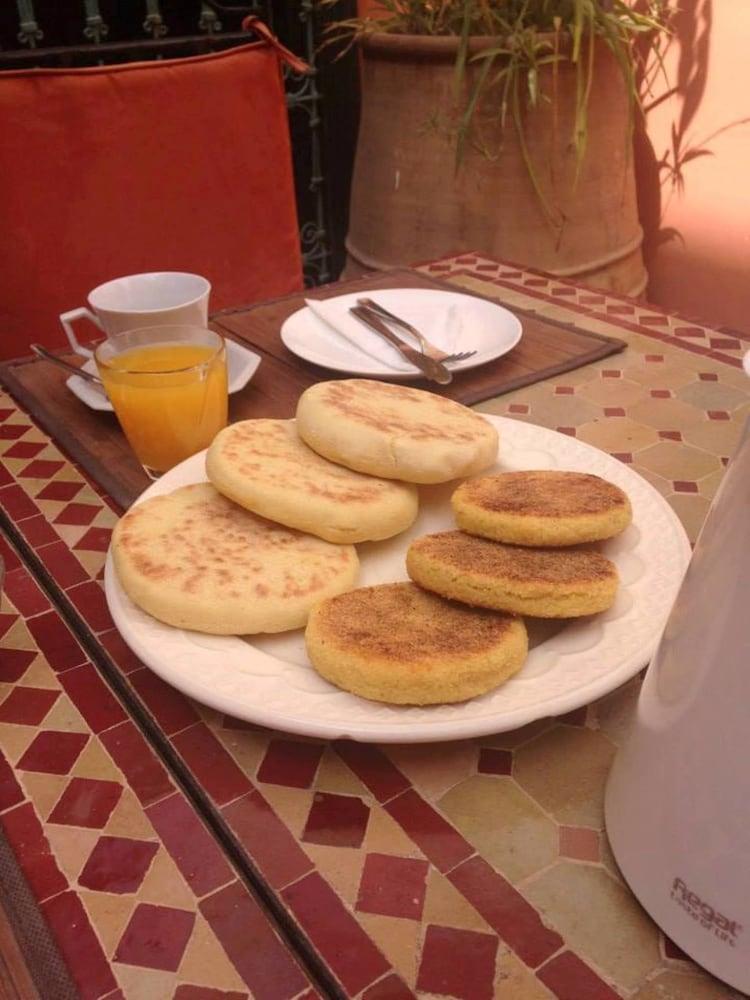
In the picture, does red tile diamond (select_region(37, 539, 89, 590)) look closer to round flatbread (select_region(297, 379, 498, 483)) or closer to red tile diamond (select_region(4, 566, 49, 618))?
red tile diamond (select_region(4, 566, 49, 618))

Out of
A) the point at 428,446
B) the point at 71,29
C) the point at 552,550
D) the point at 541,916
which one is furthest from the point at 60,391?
the point at 71,29

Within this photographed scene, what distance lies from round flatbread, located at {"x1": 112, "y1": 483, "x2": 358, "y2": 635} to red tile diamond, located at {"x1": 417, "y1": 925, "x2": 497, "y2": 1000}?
227 millimetres

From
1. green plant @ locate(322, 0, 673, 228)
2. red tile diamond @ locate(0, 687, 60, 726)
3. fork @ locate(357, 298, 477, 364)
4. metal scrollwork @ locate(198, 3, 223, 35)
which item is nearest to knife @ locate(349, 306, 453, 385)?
fork @ locate(357, 298, 477, 364)

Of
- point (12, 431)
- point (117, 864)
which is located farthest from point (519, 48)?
point (117, 864)

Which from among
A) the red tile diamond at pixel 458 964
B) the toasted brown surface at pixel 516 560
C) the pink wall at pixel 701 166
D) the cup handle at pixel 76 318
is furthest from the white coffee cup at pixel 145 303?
the pink wall at pixel 701 166

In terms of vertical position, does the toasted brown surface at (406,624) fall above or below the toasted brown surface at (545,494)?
below

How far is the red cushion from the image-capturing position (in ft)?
5.14

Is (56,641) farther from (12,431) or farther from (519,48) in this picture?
(519,48)

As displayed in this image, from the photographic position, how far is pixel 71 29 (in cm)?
246

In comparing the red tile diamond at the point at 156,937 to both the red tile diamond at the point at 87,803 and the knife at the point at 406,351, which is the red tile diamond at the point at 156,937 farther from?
the knife at the point at 406,351

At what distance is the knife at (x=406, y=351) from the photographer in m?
1.01

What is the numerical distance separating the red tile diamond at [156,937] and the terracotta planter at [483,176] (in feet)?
7.60

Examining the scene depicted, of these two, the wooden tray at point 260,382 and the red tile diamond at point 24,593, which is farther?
the wooden tray at point 260,382

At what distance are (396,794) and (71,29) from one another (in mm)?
2660
